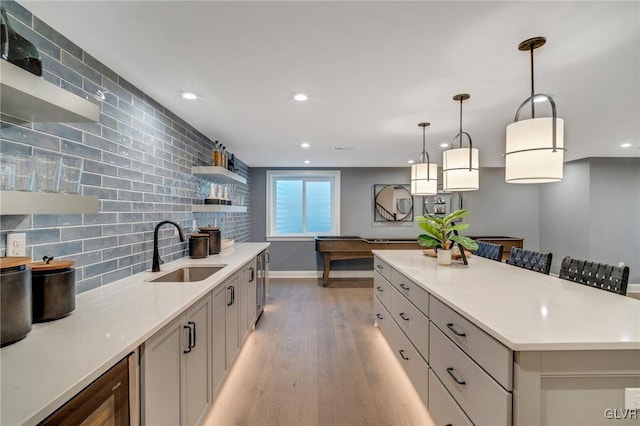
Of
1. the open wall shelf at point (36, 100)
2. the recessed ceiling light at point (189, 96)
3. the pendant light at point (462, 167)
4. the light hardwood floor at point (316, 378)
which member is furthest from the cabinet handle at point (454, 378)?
the recessed ceiling light at point (189, 96)

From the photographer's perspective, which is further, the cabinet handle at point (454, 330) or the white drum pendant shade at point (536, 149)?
the white drum pendant shade at point (536, 149)

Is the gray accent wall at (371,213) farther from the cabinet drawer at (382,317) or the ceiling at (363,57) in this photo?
the ceiling at (363,57)

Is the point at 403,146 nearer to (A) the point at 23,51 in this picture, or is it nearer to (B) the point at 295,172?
(B) the point at 295,172

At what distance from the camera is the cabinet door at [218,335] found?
1860 mm

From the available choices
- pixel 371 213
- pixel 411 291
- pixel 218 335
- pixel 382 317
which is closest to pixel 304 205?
pixel 371 213

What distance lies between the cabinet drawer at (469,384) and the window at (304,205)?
4457 millimetres

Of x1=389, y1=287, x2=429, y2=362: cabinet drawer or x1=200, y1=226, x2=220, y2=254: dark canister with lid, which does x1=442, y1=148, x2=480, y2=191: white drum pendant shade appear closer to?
x1=389, y1=287, x2=429, y2=362: cabinet drawer

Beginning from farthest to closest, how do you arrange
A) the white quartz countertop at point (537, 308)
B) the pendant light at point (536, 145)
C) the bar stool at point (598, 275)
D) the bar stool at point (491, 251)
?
the bar stool at point (491, 251), the bar stool at point (598, 275), the pendant light at point (536, 145), the white quartz countertop at point (537, 308)

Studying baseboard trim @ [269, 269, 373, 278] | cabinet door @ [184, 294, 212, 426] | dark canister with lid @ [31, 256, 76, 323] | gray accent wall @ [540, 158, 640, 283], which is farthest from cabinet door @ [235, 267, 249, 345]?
gray accent wall @ [540, 158, 640, 283]

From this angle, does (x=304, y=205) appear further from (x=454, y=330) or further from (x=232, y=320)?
(x=454, y=330)

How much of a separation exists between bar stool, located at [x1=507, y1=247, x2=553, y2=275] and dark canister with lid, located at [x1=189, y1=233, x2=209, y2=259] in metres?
2.85

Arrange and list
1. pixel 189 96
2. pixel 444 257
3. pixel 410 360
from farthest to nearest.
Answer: pixel 444 257, pixel 189 96, pixel 410 360

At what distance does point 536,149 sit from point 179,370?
213 cm

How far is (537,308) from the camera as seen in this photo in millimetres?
1364
